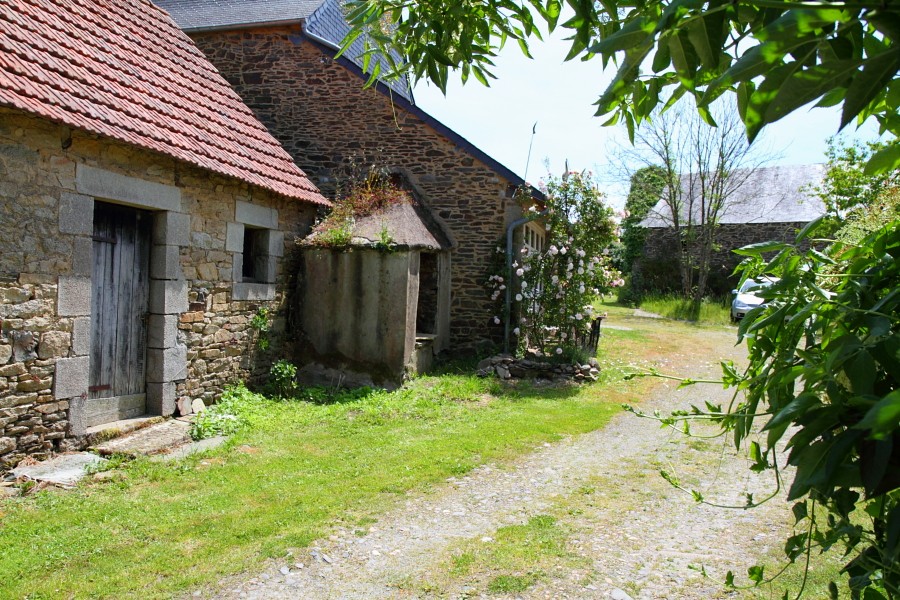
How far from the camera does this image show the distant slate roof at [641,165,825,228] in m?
24.2

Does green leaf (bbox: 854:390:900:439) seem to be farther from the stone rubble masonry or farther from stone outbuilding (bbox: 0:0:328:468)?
the stone rubble masonry

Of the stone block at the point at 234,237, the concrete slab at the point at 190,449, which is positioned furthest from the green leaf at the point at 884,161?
the stone block at the point at 234,237

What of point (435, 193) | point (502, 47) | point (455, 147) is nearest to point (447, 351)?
point (435, 193)

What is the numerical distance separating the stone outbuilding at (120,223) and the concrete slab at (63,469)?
0.16m

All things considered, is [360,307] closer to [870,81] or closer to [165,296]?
[165,296]

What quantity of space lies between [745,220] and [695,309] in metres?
5.75

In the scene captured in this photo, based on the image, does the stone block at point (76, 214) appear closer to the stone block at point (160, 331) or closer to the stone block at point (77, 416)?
the stone block at point (160, 331)

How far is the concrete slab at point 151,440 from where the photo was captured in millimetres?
5957

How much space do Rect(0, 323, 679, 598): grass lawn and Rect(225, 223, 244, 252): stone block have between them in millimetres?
1984

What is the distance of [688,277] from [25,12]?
881 inches

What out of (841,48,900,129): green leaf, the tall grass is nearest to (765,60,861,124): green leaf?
(841,48,900,129): green leaf

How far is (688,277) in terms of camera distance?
24.1m

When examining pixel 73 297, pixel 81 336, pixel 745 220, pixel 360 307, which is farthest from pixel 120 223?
pixel 745 220

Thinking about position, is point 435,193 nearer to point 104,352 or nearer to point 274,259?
point 274,259
